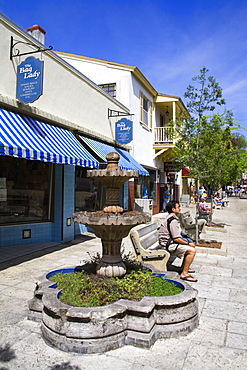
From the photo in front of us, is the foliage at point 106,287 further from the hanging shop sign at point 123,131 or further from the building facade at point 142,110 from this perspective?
the building facade at point 142,110

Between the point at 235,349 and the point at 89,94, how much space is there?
9.02 m

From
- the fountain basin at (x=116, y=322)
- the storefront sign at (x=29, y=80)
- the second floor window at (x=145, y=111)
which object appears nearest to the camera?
the fountain basin at (x=116, y=322)

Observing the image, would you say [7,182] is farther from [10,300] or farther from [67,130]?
[10,300]

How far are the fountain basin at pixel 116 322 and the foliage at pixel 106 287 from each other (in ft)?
0.70

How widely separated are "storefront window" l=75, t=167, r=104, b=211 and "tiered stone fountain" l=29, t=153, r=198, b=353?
6468 millimetres

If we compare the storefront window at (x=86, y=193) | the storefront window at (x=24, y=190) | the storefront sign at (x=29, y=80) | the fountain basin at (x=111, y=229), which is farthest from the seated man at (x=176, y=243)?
the storefront window at (x=86, y=193)

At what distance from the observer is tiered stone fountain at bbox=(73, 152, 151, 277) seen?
12.9ft

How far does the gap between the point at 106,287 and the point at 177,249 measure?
7.10ft

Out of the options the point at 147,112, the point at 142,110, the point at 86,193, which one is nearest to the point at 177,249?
the point at 86,193

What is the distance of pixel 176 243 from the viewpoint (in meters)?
5.80

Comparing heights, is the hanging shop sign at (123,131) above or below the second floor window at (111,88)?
below

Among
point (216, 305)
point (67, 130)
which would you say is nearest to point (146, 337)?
point (216, 305)

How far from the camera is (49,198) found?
29.4 ft

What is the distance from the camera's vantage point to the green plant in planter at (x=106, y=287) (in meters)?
3.73
